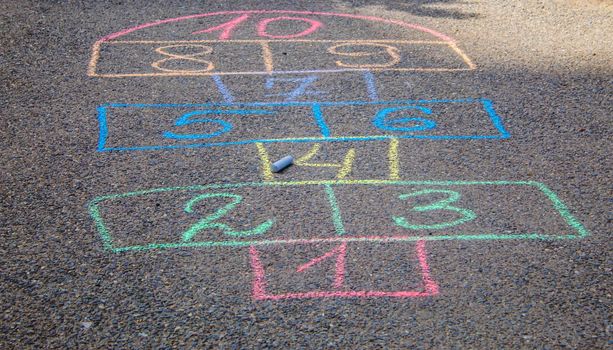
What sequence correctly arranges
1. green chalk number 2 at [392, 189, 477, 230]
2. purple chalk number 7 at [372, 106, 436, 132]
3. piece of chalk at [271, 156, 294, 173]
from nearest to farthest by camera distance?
green chalk number 2 at [392, 189, 477, 230]
piece of chalk at [271, 156, 294, 173]
purple chalk number 7 at [372, 106, 436, 132]

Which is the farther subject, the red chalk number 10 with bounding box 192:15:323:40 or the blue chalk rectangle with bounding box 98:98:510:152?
the red chalk number 10 with bounding box 192:15:323:40

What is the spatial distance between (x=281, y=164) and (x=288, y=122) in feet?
2.86

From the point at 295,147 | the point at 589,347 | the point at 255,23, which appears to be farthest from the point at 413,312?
the point at 255,23

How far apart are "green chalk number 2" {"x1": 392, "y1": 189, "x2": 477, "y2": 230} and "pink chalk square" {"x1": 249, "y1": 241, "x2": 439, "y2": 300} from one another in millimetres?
213

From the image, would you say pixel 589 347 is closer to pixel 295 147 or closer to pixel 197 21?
pixel 295 147

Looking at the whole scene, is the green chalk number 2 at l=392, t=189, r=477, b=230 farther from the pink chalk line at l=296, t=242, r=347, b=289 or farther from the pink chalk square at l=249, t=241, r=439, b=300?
the pink chalk line at l=296, t=242, r=347, b=289

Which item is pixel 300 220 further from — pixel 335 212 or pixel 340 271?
pixel 340 271

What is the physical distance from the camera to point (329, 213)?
4660mm

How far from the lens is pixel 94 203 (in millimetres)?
4742

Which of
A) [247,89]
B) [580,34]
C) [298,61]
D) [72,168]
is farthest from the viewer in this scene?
[580,34]

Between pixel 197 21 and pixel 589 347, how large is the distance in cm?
621

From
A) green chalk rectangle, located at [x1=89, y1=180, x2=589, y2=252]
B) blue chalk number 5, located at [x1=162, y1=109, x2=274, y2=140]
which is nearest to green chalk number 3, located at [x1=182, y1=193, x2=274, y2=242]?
green chalk rectangle, located at [x1=89, y1=180, x2=589, y2=252]

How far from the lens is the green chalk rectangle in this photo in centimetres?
442

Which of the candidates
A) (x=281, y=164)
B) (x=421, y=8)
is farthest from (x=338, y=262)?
(x=421, y=8)
